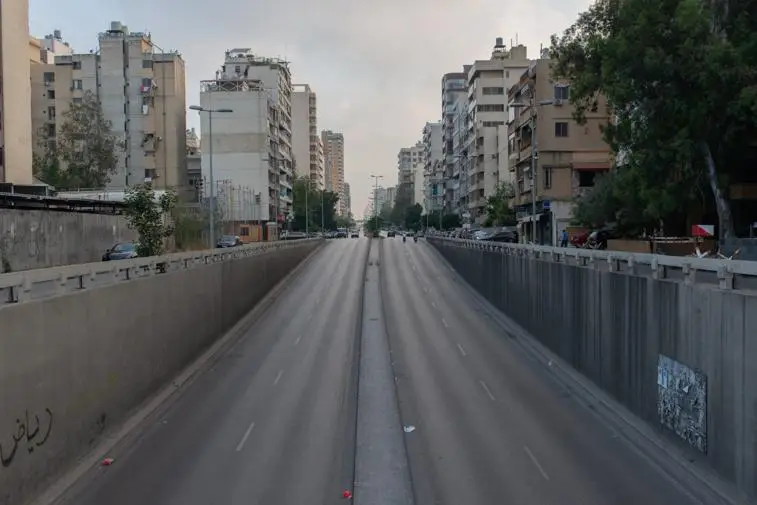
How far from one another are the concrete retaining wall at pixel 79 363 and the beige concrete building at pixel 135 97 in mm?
70993

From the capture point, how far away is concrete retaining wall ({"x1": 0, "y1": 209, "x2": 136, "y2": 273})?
29.7 metres

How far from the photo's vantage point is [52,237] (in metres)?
34.7

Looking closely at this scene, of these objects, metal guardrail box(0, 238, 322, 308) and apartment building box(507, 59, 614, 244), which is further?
apartment building box(507, 59, 614, 244)

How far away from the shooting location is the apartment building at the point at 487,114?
10906 centimetres

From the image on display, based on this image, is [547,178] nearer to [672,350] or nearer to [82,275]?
[672,350]

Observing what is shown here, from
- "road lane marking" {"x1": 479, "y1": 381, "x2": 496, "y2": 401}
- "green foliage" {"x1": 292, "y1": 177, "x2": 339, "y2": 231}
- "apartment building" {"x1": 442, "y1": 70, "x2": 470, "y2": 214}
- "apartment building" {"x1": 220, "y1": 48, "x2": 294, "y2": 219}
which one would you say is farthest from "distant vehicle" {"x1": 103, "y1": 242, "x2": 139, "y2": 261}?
"apartment building" {"x1": 442, "y1": 70, "x2": 470, "y2": 214}

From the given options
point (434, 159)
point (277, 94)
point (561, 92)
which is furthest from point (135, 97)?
point (434, 159)

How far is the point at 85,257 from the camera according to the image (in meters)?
38.6

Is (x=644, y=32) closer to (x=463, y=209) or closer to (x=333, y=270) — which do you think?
(x=333, y=270)

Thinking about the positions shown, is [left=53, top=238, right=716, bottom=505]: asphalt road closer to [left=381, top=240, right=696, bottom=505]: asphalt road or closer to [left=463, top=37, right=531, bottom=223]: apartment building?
[left=381, top=240, right=696, bottom=505]: asphalt road

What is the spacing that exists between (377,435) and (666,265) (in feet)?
25.0

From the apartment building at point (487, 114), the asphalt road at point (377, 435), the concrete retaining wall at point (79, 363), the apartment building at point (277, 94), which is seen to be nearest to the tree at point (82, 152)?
the apartment building at point (277, 94)

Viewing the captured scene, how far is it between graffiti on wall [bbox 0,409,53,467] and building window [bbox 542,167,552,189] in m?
57.0

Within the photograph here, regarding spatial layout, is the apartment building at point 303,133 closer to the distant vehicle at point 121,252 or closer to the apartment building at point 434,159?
the apartment building at point 434,159
